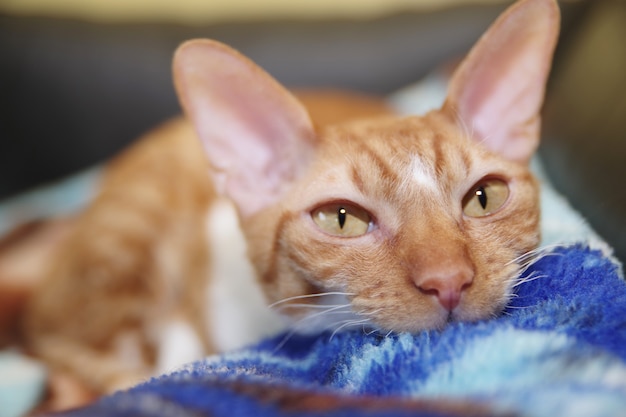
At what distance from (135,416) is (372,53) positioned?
8.30ft

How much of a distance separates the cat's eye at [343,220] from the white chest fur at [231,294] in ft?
1.31

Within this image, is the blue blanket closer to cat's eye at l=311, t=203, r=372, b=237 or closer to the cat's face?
the cat's face

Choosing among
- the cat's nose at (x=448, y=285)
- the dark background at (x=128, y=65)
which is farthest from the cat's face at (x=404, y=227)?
the dark background at (x=128, y=65)

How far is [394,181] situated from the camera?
1013 millimetres

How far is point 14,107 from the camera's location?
2.70 metres

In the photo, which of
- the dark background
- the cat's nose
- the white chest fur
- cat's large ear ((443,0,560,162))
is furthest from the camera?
the dark background

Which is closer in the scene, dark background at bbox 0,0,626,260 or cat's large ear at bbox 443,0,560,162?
cat's large ear at bbox 443,0,560,162

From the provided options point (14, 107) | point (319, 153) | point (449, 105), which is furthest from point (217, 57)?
point (14, 107)

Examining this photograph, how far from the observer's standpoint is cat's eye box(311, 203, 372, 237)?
1.03 meters

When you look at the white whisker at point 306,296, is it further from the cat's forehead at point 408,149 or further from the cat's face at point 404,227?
the cat's forehead at point 408,149

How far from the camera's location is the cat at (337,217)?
94 cm

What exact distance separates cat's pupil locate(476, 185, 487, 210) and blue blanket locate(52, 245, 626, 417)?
0.49 feet

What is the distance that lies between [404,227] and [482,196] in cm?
19

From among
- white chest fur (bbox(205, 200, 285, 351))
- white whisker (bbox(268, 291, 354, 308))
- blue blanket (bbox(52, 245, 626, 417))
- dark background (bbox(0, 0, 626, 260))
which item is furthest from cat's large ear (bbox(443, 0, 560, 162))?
dark background (bbox(0, 0, 626, 260))
